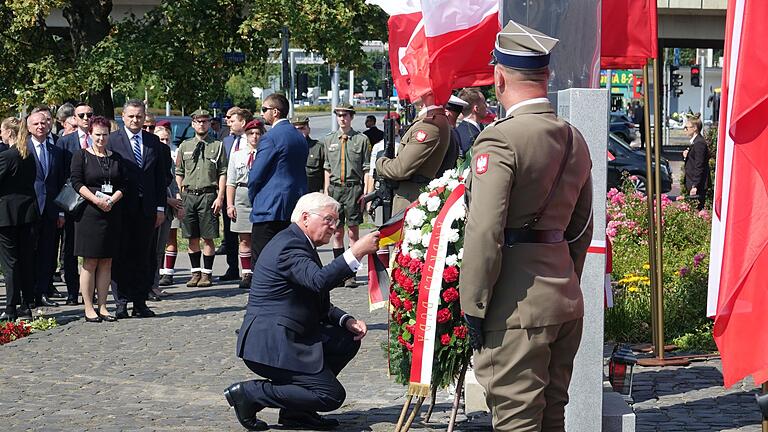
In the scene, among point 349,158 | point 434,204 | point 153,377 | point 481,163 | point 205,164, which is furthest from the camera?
point 349,158

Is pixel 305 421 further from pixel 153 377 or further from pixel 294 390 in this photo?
pixel 153 377

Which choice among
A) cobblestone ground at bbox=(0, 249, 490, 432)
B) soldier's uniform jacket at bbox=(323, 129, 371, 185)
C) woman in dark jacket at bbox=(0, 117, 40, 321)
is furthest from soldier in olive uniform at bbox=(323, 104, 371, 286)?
woman in dark jacket at bbox=(0, 117, 40, 321)

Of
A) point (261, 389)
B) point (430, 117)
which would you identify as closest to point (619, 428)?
point (261, 389)

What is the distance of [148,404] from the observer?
8.32 m

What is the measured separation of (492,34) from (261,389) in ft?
10.9

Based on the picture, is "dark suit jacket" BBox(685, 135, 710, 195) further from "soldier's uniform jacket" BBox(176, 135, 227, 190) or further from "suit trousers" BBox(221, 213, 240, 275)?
"soldier's uniform jacket" BBox(176, 135, 227, 190)

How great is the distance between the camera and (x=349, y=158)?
15156 mm

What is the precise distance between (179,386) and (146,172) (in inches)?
146

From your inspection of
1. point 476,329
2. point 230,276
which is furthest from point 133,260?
point 476,329

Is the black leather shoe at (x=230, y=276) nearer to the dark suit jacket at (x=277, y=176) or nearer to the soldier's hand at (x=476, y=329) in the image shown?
the dark suit jacket at (x=277, y=176)

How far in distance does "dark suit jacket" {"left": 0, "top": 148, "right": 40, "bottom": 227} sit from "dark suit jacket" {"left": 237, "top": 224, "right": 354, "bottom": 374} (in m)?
5.01

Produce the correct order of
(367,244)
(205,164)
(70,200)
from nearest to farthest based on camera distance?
(367,244)
(70,200)
(205,164)

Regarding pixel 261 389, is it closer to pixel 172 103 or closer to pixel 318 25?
pixel 318 25

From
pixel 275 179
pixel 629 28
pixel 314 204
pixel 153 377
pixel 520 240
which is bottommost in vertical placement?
pixel 153 377
